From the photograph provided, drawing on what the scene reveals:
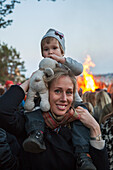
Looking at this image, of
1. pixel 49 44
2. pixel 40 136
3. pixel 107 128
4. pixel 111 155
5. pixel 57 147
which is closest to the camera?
pixel 40 136

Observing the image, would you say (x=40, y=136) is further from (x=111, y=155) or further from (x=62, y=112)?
(x=111, y=155)

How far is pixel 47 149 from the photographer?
1.89 metres

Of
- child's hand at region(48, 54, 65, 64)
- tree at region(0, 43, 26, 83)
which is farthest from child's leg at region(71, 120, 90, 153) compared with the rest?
tree at region(0, 43, 26, 83)

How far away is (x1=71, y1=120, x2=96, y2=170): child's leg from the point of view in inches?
66.6

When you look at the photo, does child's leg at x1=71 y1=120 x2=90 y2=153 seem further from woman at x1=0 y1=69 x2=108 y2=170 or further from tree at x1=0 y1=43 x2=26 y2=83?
tree at x1=0 y1=43 x2=26 y2=83

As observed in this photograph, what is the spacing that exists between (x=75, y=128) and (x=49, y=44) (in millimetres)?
1176

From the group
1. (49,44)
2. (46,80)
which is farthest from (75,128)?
(49,44)

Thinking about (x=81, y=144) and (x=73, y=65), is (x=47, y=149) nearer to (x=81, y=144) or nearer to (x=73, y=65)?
(x=81, y=144)

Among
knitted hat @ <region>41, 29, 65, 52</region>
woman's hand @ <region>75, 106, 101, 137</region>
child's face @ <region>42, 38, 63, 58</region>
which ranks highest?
knitted hat @ <region>41, 29, 65, 52</region>

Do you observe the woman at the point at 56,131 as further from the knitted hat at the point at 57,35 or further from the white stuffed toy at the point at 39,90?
the knitted hat at the point at 57,35

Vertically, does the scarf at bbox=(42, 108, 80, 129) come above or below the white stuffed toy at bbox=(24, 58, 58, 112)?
below

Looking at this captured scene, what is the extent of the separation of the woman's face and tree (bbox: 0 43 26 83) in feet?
129

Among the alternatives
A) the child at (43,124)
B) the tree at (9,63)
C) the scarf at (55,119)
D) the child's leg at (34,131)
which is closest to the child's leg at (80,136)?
the child at (43,124)

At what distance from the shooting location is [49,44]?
2414mm
